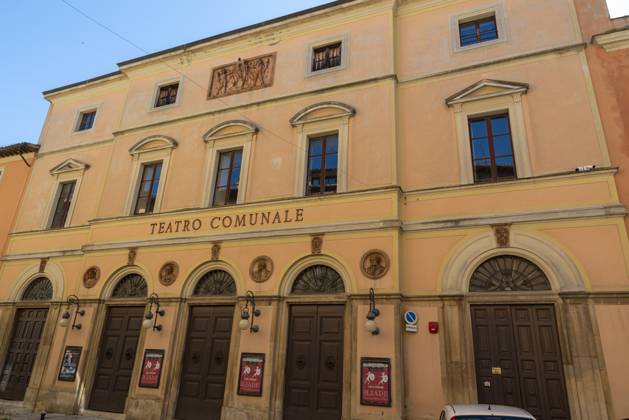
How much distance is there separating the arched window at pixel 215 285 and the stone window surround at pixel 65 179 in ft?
22.2

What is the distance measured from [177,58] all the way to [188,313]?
972 cm

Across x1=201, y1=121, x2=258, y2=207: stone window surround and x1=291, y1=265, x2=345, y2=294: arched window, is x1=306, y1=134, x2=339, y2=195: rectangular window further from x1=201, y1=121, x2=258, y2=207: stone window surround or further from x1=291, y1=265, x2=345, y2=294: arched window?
x1=291, y1=265, x2=345, y2=294: arched window

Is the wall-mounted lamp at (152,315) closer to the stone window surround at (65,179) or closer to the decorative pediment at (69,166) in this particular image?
the stone window surround at (65,179)

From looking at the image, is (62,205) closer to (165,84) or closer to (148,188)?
(148,188)

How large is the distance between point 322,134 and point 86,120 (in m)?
11.1

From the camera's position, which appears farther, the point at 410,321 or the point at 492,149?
the point at 492,149

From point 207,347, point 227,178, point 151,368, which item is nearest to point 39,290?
point 151,368

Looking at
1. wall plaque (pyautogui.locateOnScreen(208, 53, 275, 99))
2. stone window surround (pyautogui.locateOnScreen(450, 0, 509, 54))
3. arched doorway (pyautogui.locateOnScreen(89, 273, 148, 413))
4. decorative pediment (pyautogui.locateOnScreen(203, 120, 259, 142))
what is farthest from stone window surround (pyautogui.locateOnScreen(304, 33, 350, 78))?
arched doorway (pyautogui.locateOnScreen(89, 273, 148, 413))

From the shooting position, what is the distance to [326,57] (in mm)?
13891

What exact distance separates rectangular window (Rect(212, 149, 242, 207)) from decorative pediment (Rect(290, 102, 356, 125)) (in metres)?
2.29

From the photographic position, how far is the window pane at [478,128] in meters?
11.3

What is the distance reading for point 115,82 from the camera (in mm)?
17656

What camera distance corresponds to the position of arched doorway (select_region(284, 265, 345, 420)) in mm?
9986

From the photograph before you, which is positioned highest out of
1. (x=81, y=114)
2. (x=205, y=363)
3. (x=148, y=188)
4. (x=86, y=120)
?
(x=81, y=114)
